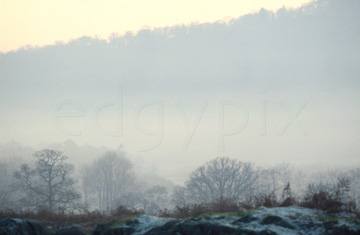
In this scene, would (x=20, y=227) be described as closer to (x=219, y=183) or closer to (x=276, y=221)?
(x=276, y=221)

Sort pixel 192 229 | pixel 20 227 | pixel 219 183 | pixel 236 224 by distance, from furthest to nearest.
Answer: pixel 219 183 → pixel 20 227 → pixel 192 229 → pixel 236 224

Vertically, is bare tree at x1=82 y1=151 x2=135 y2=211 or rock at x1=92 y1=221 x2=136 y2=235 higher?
rock at x1=92 y1=221 x2=136 y2=235

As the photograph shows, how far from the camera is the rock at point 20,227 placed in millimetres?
10562

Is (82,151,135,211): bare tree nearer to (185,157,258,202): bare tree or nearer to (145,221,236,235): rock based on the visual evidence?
(185,157,258,202): bare tree

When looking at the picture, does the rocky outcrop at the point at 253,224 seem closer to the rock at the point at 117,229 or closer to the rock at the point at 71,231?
the rock at the point at 117,229

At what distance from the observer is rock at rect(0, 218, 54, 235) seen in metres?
10.6

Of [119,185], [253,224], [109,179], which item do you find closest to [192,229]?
[253,224]

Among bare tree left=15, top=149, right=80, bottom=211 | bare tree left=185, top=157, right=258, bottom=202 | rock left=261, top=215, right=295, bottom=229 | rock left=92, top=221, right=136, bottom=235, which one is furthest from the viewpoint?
bare tree left=185, top=157, right=258, bottom=202

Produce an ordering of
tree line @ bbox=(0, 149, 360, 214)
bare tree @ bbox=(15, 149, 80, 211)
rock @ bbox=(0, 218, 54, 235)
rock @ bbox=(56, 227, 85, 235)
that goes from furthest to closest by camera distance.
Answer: tree line @ bbox=(0, 149, 360, 214), bare tree @ bbox=(15, 149, 80, 211), rock @ bbox=(56, 227, 85, 235), rock @ bbox=(0, 218, 54, 235)

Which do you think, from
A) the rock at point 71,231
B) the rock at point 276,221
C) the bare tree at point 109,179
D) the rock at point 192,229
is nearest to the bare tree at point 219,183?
the bare tree at point 109,179

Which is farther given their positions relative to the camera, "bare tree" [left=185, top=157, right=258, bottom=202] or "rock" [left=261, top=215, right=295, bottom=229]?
"bare tree" [left=185, top=157, right=258, bottom=202]

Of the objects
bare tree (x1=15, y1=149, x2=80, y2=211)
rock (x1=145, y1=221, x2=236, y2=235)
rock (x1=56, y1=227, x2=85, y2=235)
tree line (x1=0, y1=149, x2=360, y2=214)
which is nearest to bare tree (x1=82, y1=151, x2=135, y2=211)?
tree line (x1=0, y1=149, x2=360, y2=214)

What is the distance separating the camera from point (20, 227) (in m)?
→ 11.0

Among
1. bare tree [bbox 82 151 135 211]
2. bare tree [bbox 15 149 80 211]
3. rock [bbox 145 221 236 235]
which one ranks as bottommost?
bare tree [bbox 82 151 135 211]
